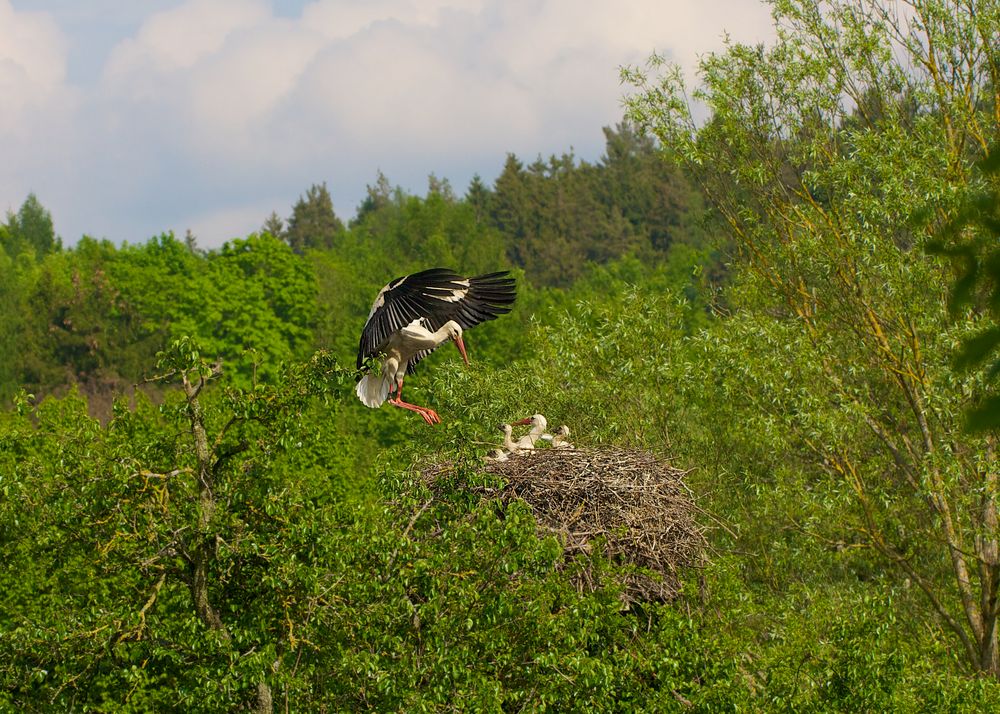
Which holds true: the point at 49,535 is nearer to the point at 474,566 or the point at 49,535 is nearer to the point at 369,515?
the point at 369,515

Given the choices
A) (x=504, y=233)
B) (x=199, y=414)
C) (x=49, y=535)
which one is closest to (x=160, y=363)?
(x=199, y=414)

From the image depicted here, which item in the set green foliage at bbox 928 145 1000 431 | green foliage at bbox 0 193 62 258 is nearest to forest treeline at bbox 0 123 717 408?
green foliage at bbox 0 193 62 258

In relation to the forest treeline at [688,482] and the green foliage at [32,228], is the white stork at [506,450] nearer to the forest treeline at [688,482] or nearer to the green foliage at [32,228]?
the forest treeline at [688,482]

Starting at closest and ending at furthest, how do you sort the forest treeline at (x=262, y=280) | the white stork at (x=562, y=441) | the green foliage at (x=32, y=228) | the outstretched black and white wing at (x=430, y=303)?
1. the outstretched black and white wing at (x=430, y=303)
2. the white stork at (x=562, y=441)
3. the forest treeline at (x=262, y=280)
4. the green foliage at (x=32, y=228)

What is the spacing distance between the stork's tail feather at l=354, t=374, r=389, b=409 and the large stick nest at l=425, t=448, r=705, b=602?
Result: 4.35 feet

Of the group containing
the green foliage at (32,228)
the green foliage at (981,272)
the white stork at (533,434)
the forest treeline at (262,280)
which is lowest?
the green foliage at (981,272)

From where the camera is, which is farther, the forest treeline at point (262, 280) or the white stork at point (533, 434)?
the forest treeline at point (262, 280)

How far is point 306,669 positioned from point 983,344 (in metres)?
7.47

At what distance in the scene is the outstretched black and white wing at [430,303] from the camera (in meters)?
13.6

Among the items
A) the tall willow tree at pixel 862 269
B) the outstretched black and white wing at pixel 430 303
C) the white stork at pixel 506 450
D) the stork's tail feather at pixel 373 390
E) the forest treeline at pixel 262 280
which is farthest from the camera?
the forest treeline at pixel 262 280

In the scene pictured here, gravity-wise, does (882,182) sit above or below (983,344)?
above

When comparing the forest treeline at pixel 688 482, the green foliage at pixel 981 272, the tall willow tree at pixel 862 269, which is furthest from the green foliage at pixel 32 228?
the green foliage at pixel 981 272

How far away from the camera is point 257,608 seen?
973 cm

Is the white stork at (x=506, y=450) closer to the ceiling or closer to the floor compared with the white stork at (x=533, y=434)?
closer to the floor
